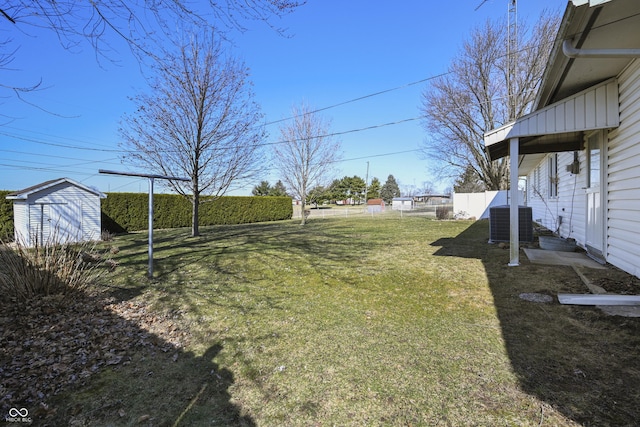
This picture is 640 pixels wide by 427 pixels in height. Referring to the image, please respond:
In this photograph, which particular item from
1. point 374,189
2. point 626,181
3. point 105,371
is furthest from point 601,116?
point 374,189

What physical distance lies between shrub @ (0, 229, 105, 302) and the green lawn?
90cm

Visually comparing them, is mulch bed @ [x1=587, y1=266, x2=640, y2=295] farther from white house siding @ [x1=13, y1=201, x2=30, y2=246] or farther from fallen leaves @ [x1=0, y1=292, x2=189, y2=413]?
white house siding @ [x1=13, y1=201, x2=30, y2=246]

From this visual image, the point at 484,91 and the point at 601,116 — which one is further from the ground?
the point at 484,91

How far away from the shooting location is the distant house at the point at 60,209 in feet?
35.6

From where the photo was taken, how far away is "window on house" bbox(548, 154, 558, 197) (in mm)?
9548

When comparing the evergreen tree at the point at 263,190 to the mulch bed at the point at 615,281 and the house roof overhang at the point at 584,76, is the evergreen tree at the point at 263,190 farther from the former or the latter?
the mulch bed at the point at 615,281

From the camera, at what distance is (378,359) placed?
2627 mm

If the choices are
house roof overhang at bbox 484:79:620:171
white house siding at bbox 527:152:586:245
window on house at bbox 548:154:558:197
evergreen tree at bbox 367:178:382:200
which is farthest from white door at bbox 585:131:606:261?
evergreen tree at bbox 367:178:382:200

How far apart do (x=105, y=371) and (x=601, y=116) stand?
694 cm

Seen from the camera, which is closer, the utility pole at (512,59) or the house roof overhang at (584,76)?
the house roof overhang at (584,76)

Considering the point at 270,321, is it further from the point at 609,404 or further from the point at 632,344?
the point at 632,344

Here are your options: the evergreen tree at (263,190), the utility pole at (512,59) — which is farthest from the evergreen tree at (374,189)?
the utility pole at (512,59)

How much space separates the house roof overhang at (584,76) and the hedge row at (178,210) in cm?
1094

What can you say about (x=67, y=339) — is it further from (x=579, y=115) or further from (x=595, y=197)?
(x=595, y=197)
